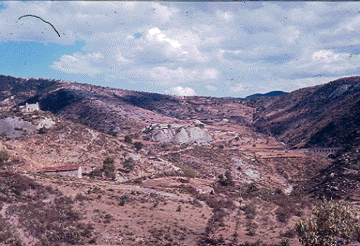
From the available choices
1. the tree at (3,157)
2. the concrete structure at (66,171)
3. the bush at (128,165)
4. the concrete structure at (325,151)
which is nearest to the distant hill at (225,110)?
the concrete structure at (325,151)

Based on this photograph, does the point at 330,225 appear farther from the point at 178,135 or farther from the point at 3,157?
the point at 178,135

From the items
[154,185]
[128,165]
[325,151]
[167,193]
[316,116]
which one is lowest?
[154,185]

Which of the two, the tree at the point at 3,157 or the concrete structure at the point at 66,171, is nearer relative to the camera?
the tree at the point at 3,157

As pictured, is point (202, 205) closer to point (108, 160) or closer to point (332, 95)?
point (108, 160)

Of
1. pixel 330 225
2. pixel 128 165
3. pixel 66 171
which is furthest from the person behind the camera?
pixel 128 165

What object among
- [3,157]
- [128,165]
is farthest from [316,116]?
[3,157]

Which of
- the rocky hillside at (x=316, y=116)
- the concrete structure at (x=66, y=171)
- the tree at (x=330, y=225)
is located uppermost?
the rocky hillside at (x=316, y=116)

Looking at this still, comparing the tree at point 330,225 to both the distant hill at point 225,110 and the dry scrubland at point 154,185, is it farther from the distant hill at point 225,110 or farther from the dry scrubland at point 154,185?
the distant hill at point 225,110

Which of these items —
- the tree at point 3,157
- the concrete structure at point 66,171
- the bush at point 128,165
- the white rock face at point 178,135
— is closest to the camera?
the tree at point 3,157
